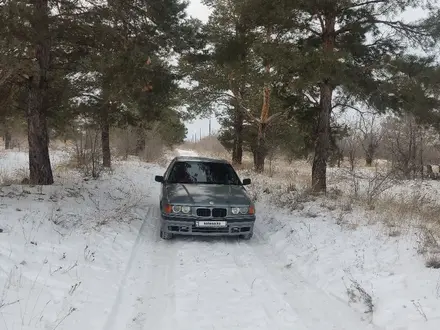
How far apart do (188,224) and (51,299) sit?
11.2 ft

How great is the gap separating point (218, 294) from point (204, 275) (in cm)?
72

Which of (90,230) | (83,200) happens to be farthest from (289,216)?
(83,200)

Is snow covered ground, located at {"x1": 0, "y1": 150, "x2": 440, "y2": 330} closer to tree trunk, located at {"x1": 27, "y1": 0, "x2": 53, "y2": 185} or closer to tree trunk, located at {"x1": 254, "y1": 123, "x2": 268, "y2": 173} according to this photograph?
tree trunk, located at {"x1": 27, "y1": 0, "x2": 53, "y2": 185}

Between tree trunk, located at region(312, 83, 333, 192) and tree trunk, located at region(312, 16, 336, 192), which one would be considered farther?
tree trunk, located at region(312, 83, 333, 192)

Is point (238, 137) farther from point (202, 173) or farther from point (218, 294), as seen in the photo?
point (218, 294)

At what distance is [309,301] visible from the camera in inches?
201

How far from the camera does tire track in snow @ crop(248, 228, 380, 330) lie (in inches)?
177

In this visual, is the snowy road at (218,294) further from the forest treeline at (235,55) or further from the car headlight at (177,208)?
the forest treeline at (235,55)

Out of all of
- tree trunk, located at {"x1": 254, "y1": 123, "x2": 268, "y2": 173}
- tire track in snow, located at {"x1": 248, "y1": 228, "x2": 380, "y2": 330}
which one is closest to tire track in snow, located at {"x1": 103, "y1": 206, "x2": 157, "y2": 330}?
tire track in snow, located at {"x1": 248, "y1": 228, "x2": 380, "y2": 330}

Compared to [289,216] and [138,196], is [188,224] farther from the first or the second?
[138,196]

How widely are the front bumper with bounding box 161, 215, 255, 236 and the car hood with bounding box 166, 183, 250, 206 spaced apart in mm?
356

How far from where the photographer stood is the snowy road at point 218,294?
439 cm

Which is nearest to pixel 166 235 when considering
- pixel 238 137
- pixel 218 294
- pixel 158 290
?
pixel 158 290

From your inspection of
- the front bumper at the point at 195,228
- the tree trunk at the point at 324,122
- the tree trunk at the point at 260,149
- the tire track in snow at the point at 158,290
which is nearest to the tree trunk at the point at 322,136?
the tree trunk at the point at 324,122
